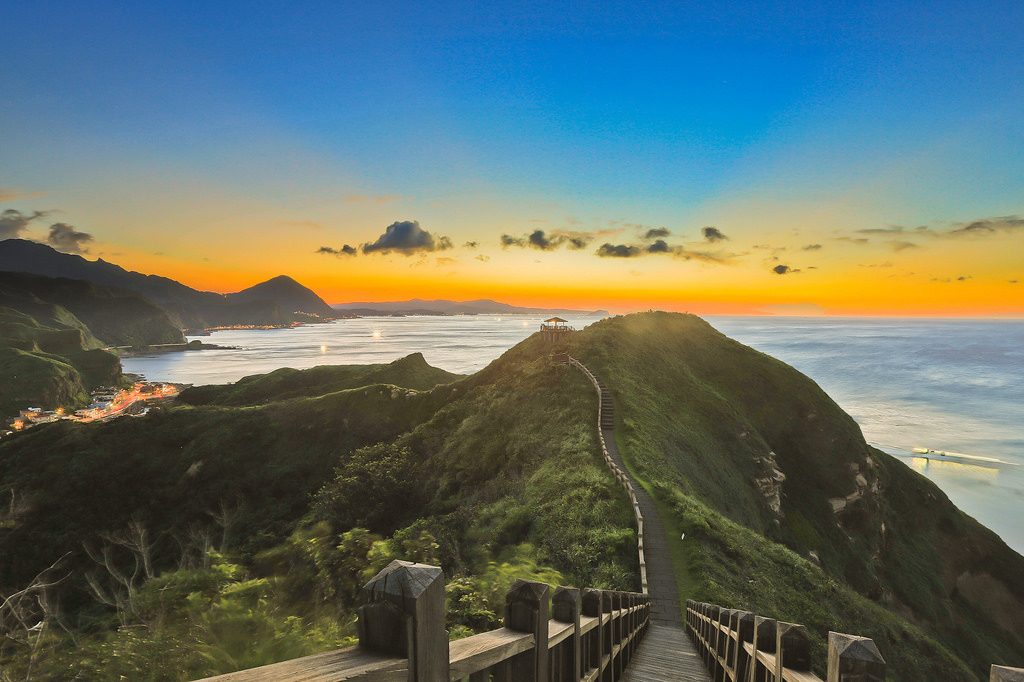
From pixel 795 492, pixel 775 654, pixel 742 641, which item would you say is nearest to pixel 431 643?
pixel 775 654

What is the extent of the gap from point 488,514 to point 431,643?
19732 millimetres

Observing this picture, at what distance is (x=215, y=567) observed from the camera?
Result: 28.7 feet

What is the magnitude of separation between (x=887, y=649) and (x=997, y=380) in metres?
244

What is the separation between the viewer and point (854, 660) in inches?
100

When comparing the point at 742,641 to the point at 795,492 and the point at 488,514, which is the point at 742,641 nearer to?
the point at 488,514

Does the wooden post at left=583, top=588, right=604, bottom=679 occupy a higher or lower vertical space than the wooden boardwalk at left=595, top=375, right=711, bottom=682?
higher

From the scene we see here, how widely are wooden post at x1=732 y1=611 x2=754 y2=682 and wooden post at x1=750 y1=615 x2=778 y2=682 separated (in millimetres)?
444

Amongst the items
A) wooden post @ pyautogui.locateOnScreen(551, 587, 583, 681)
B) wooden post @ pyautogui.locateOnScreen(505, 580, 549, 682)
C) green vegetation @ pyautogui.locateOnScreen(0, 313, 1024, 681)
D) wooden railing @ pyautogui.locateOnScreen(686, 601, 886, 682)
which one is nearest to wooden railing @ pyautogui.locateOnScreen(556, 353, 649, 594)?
green vegetation @ pyautogui.locateOnScreen(0, 313, 1024, 681)

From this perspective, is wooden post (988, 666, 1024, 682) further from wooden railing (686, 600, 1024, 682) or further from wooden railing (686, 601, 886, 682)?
wooden railing (686, 601, 886, 682)

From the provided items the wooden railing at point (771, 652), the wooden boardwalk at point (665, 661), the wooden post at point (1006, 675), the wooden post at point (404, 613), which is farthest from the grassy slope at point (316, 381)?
the wooden post at point (1006, 675)

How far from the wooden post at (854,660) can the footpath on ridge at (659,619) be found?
18.8 feet

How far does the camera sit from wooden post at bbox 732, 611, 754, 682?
16.3ft

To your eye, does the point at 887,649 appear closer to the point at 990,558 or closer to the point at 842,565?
the point at 842,565

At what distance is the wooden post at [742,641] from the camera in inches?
196
